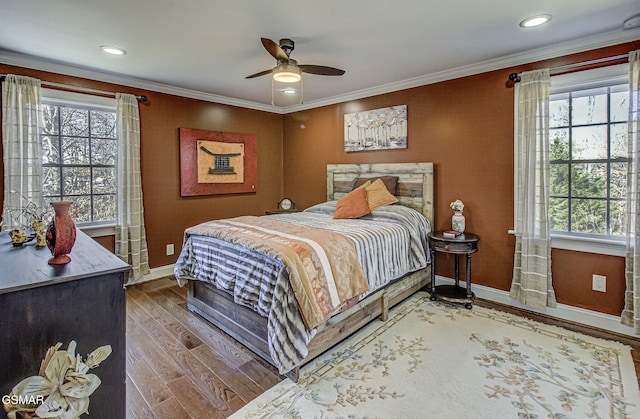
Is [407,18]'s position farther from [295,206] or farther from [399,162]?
[295,206]

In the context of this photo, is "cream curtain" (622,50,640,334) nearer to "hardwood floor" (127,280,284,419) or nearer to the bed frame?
the bed frame

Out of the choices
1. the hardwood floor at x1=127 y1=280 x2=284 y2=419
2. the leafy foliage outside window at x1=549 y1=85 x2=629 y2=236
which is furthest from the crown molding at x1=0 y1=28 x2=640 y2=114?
the hardwood floor at x1=127 y1=280 x2=284 y2=419

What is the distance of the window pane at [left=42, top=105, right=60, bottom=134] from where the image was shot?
11.1 feet

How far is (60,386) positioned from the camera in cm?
101

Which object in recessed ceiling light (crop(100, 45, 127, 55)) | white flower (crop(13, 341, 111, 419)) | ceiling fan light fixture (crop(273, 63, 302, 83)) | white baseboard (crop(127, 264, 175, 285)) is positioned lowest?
white baseboard (crop(127, 264, 175, 285))

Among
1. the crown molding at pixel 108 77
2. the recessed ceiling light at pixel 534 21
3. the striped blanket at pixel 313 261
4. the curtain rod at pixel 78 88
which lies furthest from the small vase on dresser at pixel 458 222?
the curtain rod at pixel 78 88

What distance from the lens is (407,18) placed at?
2.38m

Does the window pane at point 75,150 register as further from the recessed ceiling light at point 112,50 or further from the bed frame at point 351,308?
the bed frame at point 351,308

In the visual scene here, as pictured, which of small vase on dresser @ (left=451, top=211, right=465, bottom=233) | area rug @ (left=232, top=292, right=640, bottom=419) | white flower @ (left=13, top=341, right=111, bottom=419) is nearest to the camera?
white flower @ (left=13, top=341, right=111, bottom=419)

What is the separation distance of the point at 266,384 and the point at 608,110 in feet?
11.7

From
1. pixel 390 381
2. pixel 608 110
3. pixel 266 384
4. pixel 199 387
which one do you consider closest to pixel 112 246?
pixel 199 387

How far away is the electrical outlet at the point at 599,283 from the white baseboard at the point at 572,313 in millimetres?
213

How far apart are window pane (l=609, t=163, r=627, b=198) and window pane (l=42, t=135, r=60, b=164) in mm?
5407

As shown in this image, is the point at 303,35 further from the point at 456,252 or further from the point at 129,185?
the point at 129,185
